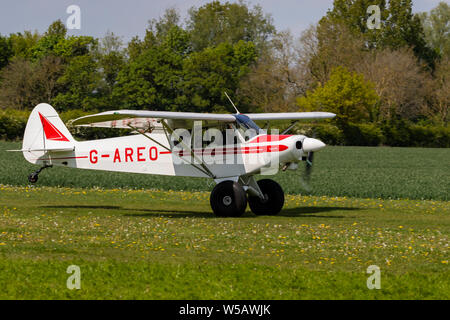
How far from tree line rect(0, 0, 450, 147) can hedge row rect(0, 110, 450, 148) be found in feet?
0.50

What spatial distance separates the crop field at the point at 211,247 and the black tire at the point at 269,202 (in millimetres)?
294

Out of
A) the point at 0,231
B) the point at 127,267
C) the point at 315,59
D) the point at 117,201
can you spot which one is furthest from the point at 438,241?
the point at 315,59

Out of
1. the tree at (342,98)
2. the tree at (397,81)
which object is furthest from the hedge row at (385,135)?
the tree at (397,81)

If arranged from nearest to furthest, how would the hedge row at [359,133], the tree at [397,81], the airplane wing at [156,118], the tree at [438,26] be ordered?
the airplane wing at [156,118]
the hedge row at [359,133]
the tree at [397,81]
the tree at [438,26]

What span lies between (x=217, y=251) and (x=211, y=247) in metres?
0.45

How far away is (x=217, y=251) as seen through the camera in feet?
41.1

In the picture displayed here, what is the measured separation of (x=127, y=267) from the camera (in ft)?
34.8

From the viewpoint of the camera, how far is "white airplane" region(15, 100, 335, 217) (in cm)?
1773

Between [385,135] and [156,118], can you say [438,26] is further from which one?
[156,118]

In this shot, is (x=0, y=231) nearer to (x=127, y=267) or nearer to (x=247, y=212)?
(x=127, y=267)

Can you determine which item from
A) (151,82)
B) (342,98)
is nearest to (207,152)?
(342,98)

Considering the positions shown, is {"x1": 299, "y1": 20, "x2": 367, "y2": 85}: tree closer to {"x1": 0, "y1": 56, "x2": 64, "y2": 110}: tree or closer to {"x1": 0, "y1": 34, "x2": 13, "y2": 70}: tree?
{"x1": 0, "y1": 56, "x2": 64, "y2": 110}: tree

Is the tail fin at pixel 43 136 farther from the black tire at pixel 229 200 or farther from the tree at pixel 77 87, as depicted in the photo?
the tree at pixel 77 87

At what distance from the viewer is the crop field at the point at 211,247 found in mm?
9453
